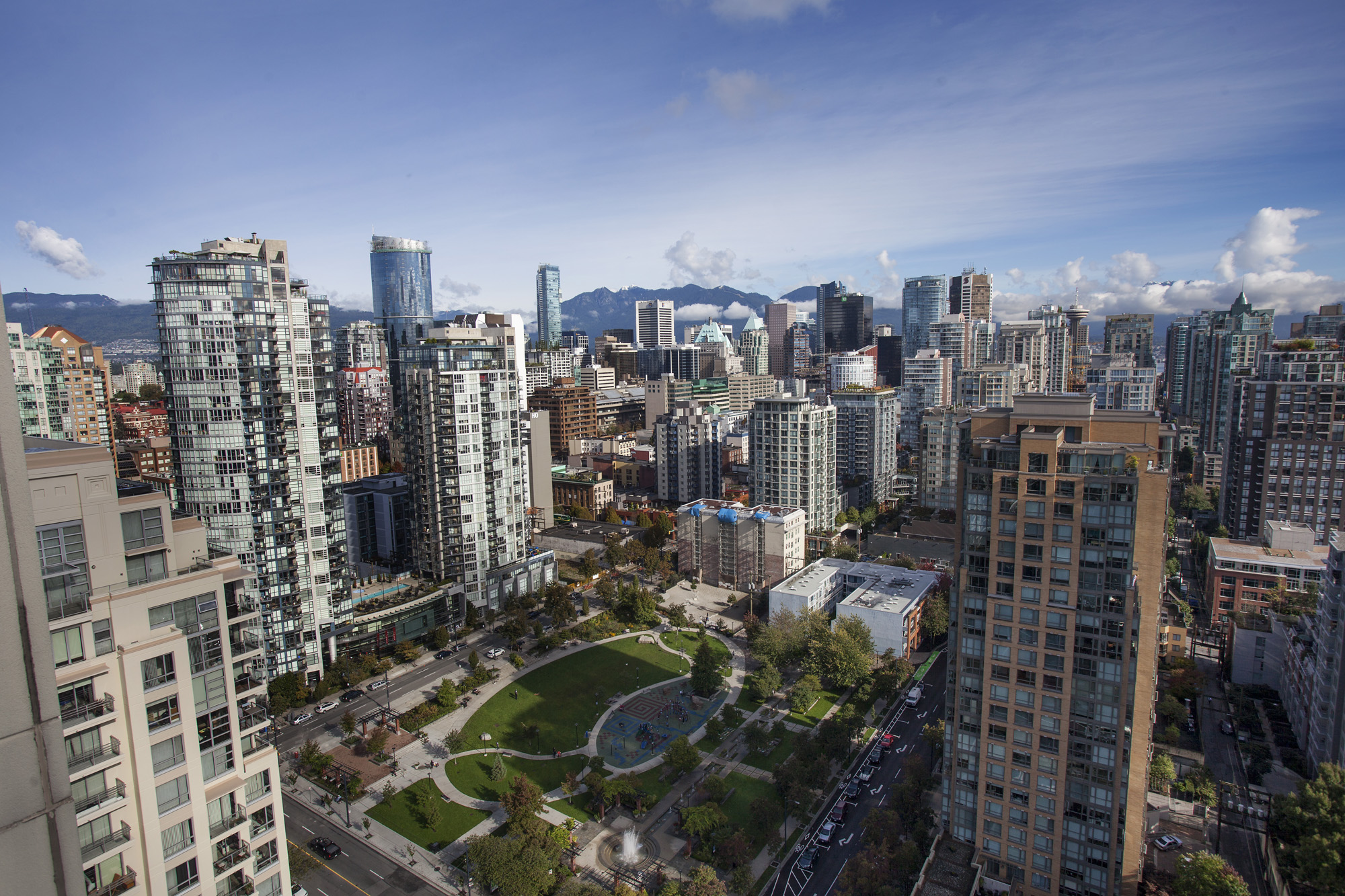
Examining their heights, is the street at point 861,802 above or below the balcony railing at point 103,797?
below

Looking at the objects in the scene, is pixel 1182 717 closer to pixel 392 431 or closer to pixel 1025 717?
pixel 1025 717

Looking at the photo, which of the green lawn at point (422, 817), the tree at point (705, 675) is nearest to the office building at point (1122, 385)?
the tree at point (705, 675)

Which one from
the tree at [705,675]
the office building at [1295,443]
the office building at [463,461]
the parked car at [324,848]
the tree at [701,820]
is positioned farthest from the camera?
the office building at [1295,443]

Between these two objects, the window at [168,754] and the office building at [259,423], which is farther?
the office building at [259,423]

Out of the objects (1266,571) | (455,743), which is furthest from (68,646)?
(1266,571)

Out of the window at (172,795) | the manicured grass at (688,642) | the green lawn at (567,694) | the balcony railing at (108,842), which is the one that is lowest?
the green lawn at (567,694)

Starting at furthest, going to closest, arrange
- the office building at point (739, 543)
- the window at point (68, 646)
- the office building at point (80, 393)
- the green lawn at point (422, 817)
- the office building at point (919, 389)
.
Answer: the office building at point (919, 389) < the office building at point (80, 393) < the office building at point (739, 543) < the green lawn at point (422, 817) < the window at point (68, 646)

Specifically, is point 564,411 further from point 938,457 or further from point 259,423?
point 259,423

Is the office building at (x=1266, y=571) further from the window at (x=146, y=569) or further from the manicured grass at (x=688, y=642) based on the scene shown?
the window at (x=146, y=569)
